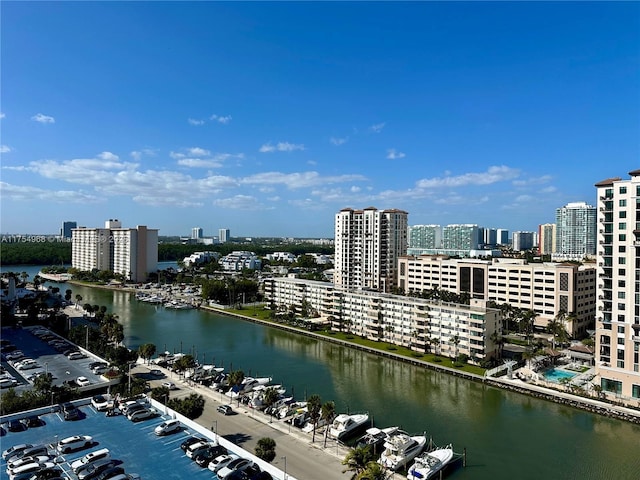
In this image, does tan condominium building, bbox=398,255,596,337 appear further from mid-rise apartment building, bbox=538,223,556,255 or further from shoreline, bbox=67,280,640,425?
mid-rise apartment building, bbox=538,223,556,255

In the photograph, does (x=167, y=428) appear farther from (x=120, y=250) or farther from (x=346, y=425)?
(x=120, y=250)

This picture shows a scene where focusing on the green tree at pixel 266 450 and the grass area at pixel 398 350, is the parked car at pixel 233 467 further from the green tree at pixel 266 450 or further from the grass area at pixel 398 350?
the grass area at pixel 398 350

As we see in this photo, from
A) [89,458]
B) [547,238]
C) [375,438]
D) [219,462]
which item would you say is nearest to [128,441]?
[89,458]

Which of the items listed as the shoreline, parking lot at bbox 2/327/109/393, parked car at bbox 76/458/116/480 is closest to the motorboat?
parked car at bbox 76/458/116/480

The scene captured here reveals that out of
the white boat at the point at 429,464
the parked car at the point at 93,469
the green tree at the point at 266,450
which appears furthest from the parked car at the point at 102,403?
the white boat at the point at 429,464

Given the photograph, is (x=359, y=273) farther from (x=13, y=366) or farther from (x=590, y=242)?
(x=590, y=242)
